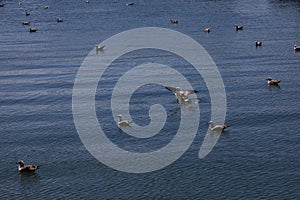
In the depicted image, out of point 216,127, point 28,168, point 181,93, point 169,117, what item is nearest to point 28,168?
point 28,168

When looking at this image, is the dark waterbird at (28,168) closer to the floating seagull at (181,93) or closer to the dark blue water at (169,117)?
the dark blue water at (169,117)

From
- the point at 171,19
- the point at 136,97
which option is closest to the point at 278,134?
the point at 136,97

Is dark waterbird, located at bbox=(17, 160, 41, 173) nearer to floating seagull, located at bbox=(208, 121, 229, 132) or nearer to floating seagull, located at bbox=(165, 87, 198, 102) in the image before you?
floating seagull, located at bbox=(208, 121, 229, 132)

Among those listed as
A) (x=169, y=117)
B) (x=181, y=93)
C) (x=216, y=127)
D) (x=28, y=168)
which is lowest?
(x=28, y=168)

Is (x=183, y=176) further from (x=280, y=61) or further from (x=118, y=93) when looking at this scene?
(x=280, y=61)

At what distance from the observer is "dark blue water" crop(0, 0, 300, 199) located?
48500mm

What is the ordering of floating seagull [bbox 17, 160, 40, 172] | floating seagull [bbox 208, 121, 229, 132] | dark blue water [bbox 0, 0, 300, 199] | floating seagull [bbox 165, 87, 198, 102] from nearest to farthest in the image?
1. dark blue water [bbox 0, 0, 300, 199]
2. floating seagull [bbox 17, 160, 40, 172]
3. floating seagull [bbox 208, 121, 229, 132]
4. floating seagull [bbox 165, 87, 198, 102]

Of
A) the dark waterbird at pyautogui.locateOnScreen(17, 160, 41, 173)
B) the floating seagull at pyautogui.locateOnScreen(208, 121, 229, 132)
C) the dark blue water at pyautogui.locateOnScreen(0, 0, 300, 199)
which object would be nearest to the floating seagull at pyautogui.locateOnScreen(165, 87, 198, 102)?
the dark blue water at pyautogui.locateOnScreen(0, 0, 300, 199)

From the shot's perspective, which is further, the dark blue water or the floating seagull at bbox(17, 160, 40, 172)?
the floating seagull at bbox(17, 160, 40, 172)

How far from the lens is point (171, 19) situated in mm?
141000

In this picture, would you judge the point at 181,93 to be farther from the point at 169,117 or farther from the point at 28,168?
the point at 28,168

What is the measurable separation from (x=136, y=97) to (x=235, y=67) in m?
20.4

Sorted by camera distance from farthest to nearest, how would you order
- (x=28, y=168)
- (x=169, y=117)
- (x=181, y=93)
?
1. (x=181, y=93)
2. (x=169, y=117)
3. (x=28, y=168)

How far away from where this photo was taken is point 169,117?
64688mm
